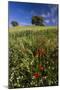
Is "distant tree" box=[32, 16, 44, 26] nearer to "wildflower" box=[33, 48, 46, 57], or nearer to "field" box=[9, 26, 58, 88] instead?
"field" box=[9, 26, 58, 88]

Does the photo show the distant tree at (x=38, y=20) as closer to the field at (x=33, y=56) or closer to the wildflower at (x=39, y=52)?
the field at (x=33, y=56)

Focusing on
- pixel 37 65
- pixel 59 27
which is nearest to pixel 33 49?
pixel 37 65

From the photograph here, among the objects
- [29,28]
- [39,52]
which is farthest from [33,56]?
[29,28]

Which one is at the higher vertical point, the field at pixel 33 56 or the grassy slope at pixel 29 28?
the grassy slope at pixel 29 28

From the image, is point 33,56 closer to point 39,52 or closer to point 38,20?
point 39,52

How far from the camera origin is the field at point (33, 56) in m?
2.18

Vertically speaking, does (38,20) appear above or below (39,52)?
above

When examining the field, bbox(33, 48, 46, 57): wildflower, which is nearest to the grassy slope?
the field

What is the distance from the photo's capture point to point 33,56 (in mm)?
2230

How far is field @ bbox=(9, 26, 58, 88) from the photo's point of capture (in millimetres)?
2178

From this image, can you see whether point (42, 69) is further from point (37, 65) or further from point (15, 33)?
point (15, 33)

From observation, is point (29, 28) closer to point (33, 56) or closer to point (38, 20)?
point (38, 20)

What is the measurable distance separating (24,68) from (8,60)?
197 millimetres

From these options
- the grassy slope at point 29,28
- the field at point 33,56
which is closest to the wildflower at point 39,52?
the field at point 33,56
